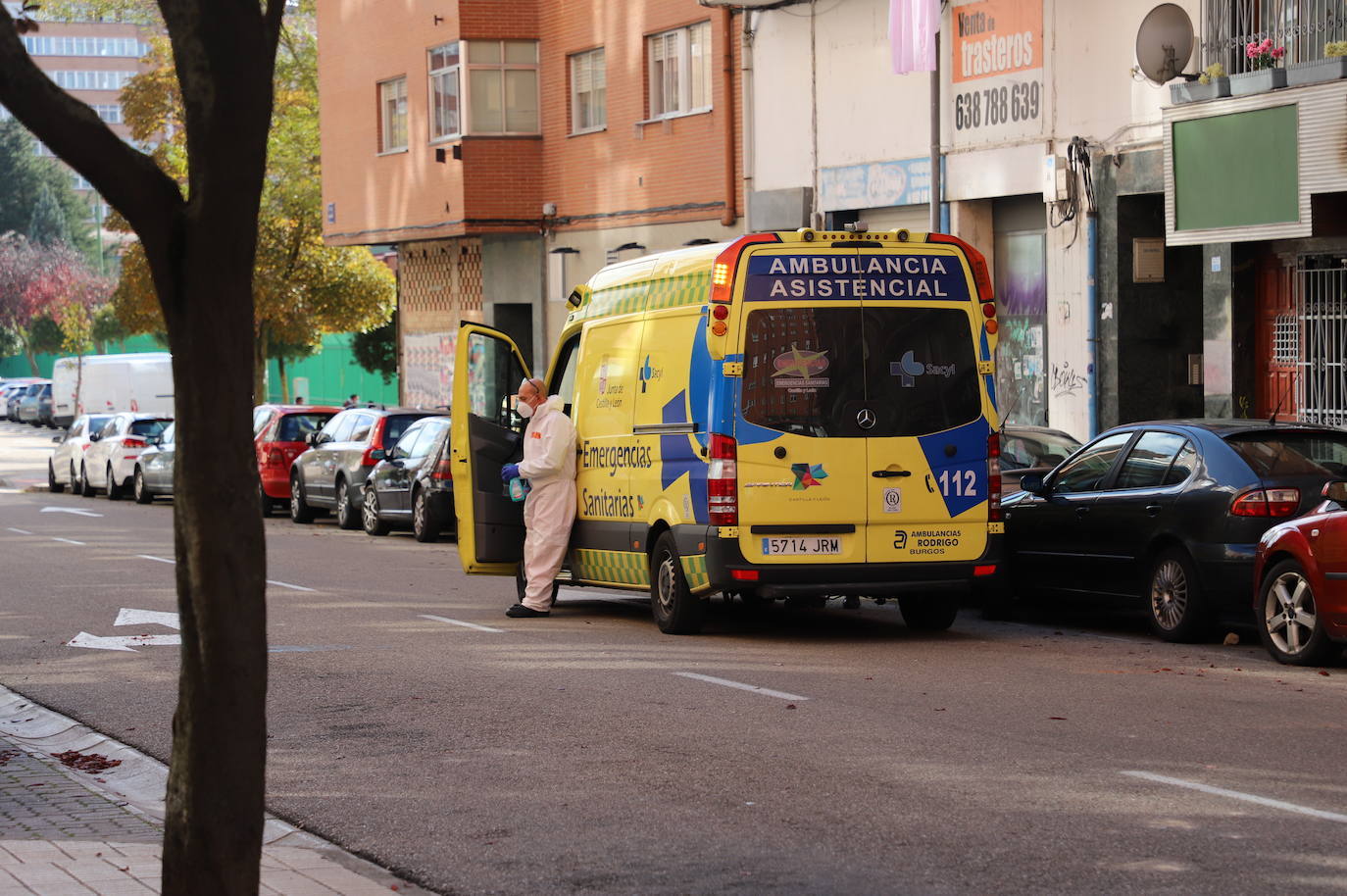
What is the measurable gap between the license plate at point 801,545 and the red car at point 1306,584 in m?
2.68

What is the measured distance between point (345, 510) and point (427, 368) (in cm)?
1101

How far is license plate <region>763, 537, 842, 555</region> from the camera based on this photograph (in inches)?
519

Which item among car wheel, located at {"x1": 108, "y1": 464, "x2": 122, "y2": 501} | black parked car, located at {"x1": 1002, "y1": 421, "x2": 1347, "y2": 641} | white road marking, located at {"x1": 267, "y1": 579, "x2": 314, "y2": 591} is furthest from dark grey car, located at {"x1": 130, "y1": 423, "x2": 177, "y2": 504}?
black parked car, located at {"x1": 1002, "y1": 421, "x2": 1347, "y2": 641}

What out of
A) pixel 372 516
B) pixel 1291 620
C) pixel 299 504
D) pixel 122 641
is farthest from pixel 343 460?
pixel 1291 620

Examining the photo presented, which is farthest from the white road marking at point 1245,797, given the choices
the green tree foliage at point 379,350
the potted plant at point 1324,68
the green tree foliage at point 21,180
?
the green tree foliage at point 21,180

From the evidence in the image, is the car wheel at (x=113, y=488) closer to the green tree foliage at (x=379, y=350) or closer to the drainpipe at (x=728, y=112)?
the drainpipe at (x=728, y=112)

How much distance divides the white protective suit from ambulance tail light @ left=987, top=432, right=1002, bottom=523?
133 inches

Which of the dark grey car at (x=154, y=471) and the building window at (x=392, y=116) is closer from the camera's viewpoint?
the dark grey car at (x=154, y=471)

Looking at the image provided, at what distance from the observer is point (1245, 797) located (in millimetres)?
7859

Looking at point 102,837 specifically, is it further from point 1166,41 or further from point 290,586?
point 1166,41

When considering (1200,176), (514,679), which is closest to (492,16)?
(1200,176)

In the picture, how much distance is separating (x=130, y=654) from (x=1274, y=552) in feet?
24.3

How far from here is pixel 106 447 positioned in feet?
125

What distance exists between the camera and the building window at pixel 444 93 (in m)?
34.2
